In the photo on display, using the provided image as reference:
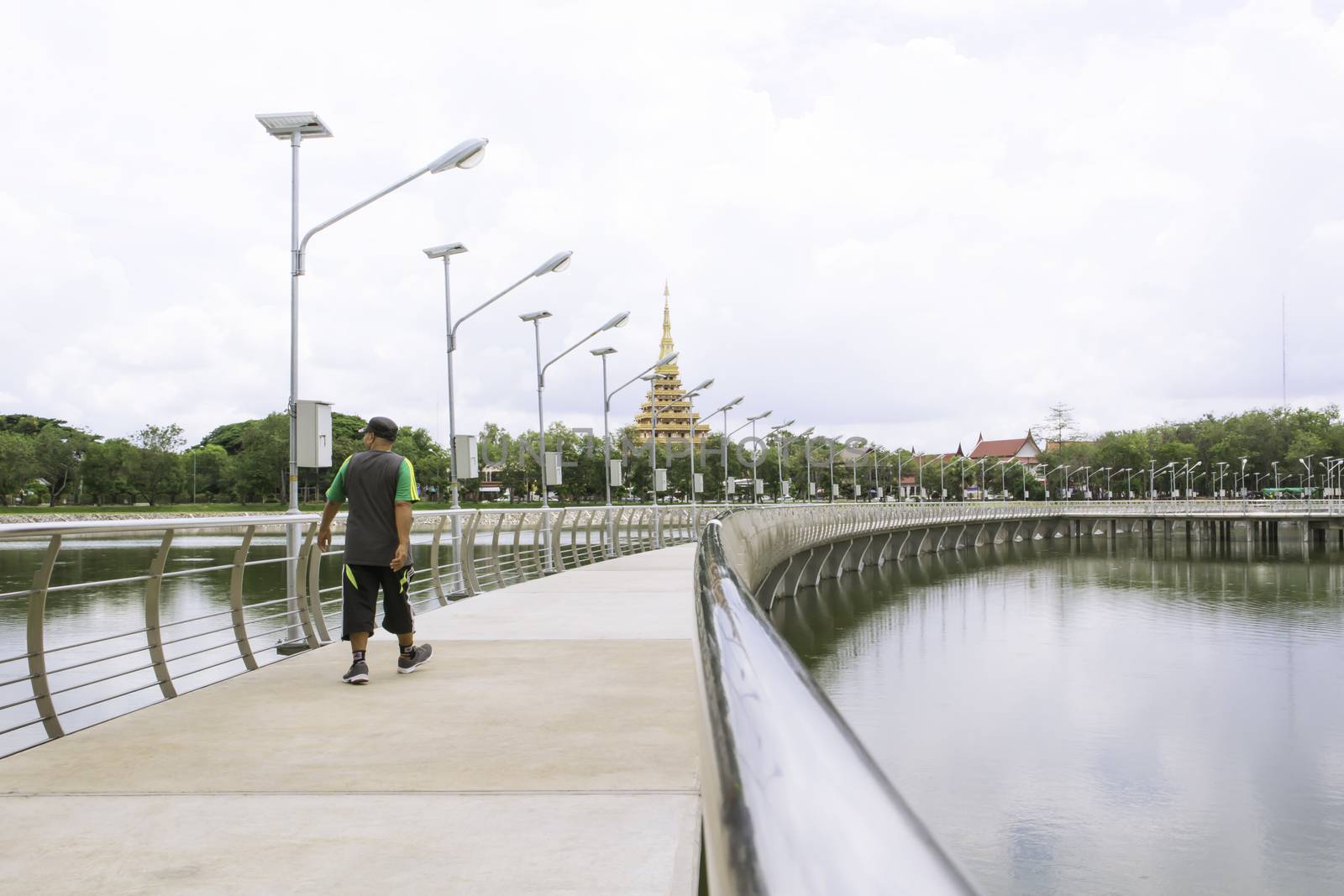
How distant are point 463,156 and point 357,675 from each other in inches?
502

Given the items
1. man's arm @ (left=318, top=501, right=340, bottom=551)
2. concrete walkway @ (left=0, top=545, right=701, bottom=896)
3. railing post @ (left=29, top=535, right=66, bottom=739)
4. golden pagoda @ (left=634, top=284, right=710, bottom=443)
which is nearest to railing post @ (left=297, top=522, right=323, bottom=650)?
concrete walkway @ (left=0, top=545, right=701, bottom=896)

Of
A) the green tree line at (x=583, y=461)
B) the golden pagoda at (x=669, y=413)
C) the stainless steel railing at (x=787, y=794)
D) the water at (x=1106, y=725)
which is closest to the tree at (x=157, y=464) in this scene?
the green tree line at (x=583, y=461)

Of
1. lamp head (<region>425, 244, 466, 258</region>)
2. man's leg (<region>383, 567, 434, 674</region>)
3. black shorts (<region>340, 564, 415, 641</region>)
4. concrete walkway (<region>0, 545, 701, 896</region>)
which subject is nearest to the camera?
concrete walkway (<region>0, 545, 701, 896</region>)

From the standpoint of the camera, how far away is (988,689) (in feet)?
89.5

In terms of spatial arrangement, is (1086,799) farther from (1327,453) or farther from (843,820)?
(1327,453)

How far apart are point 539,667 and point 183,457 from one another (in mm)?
111415

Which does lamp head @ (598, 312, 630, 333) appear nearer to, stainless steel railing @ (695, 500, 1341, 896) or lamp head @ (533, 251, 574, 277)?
lamp head @ (533, 251, 574, 277)

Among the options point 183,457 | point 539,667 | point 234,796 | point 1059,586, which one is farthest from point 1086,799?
point 183,457

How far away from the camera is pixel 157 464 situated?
10362 cm

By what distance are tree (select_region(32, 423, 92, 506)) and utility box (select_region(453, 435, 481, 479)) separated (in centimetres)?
9114

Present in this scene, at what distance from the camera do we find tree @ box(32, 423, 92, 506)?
102m

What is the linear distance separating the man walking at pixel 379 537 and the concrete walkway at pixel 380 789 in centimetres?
41

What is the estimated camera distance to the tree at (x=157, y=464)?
337 ft

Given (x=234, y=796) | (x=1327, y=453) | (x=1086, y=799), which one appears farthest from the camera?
(x=1327, y=453)
